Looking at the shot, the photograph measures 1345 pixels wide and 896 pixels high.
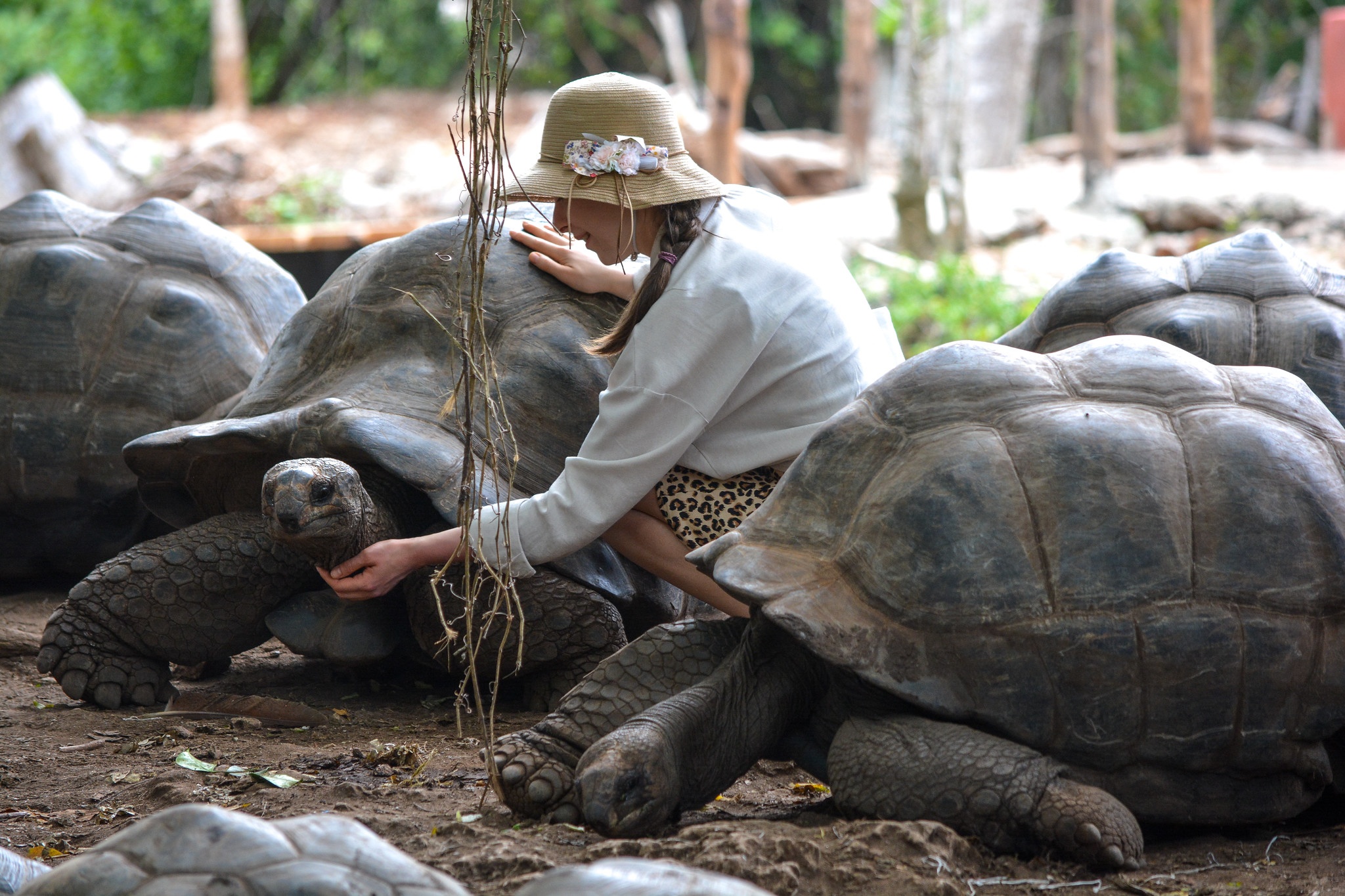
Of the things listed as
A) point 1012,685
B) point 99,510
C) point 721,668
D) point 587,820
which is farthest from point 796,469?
point 99,510

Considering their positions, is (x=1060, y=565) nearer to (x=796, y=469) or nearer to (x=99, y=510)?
(x=796, y=469)

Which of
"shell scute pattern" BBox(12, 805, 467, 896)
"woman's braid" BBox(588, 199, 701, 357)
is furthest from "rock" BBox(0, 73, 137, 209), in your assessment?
"shell scute pattern" BBox(12, 805, 467, 896)

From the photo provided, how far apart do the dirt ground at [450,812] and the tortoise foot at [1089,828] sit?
0.09 ft

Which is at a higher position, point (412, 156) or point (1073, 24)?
point (1073, 24)

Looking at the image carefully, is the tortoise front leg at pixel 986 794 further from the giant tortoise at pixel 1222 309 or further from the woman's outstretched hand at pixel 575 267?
the woman's outstretched hand at pixel 575 267

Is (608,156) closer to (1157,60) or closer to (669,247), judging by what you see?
(669,247)

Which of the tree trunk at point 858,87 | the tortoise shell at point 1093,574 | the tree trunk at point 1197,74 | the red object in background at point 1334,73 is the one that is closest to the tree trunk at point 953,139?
the tree trunk at point 858,87

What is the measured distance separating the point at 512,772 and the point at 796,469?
0.69 m

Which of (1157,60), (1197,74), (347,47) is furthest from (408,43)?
(1157,60)

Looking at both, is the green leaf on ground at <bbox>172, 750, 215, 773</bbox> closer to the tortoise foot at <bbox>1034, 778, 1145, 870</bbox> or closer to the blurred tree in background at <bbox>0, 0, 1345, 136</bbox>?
the tortoise foot at <bbox>1034, 778, 1145, 870</bbox>

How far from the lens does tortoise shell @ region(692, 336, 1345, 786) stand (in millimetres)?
1995

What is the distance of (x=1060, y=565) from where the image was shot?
79.9 inches

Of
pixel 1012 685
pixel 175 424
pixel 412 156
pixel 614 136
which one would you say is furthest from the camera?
pixel 412 156

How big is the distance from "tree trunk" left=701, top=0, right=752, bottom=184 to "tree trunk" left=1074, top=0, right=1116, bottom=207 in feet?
9.64
